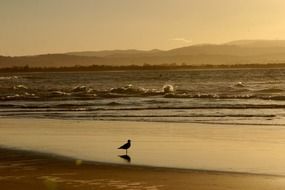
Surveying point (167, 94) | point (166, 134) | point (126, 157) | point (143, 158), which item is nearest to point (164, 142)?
point (166, 134)

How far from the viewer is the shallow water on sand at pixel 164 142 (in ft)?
46.3

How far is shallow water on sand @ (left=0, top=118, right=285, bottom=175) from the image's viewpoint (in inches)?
555

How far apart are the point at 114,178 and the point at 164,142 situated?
570 cm

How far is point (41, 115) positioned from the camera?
30500 mm

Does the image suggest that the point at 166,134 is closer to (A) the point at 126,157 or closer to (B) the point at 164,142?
(B) the point at 164,142

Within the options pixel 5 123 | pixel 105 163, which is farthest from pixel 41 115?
pixel 105 163

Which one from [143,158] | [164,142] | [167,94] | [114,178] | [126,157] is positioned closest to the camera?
[114,178]

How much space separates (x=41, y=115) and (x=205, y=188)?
66.8 ft

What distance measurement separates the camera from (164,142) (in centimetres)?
1775

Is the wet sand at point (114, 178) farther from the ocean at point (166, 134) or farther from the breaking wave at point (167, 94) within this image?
the breaking wave at point (167, 94)

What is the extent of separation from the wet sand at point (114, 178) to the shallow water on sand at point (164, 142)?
2.49ft

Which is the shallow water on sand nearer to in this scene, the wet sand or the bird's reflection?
the bird's reflection

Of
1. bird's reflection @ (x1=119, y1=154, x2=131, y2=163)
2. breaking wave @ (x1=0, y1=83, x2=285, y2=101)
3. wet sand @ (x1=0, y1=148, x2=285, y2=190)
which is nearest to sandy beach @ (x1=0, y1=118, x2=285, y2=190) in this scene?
wet sand @ (x1=0, y1=148, x2=285, y2=190)

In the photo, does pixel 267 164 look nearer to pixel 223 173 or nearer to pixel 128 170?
pixel 223 173
